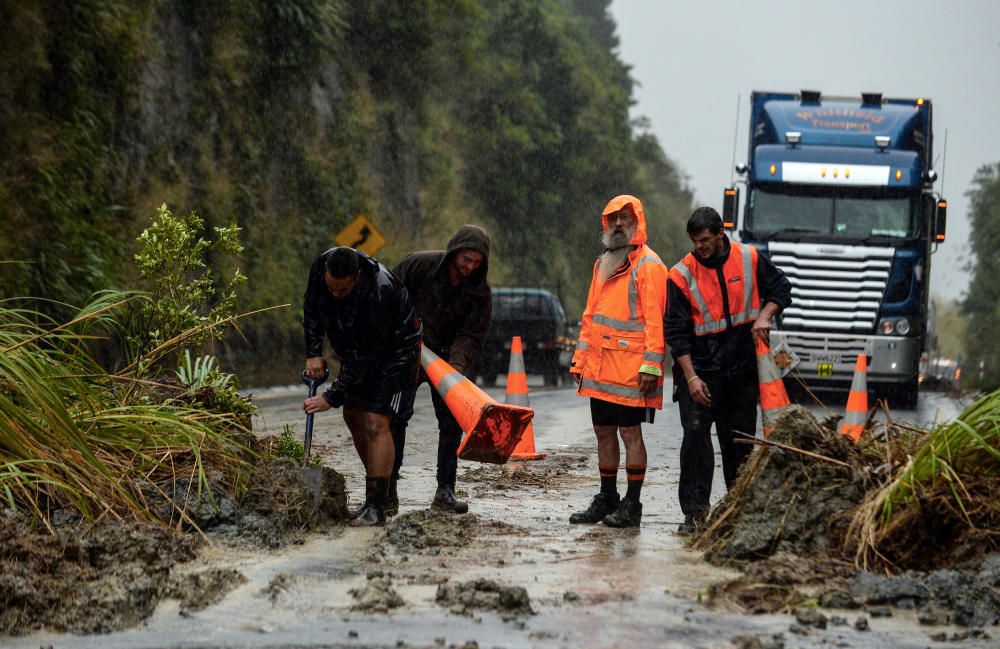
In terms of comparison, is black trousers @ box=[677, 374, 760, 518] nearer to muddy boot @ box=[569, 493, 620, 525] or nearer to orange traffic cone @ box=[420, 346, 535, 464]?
muddy boot @ box=[569, 493, 620, 525]

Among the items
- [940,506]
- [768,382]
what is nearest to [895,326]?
[768,382]

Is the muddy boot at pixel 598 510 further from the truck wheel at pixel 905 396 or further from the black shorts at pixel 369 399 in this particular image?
the truck wheel at pixel 905 396

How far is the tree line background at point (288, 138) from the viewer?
53.2 feet

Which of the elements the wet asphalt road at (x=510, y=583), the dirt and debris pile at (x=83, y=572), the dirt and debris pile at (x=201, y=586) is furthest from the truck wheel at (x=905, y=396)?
the dirt and debris pile at (x=201, y=586)

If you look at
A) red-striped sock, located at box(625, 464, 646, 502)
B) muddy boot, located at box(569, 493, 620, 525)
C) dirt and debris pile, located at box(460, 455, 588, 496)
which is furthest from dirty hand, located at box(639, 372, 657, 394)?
dirt and debris pile, located at box(460, 455, 588, 496)

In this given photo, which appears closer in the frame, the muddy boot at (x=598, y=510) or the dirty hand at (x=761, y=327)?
the dirty hand at (x=761, y=327)

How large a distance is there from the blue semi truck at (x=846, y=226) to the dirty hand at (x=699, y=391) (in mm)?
11457

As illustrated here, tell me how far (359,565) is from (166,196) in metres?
14.7

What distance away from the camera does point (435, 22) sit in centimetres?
3500

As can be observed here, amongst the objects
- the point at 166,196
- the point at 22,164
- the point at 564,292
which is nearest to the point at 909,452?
the point at 22,164

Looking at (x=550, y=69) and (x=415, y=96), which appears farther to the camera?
(x=550, y=69)

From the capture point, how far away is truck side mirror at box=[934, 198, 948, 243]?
18.6m

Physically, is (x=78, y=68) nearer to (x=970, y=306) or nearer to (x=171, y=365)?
(x=171, y=365)

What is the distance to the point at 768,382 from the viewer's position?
7.39 metres
